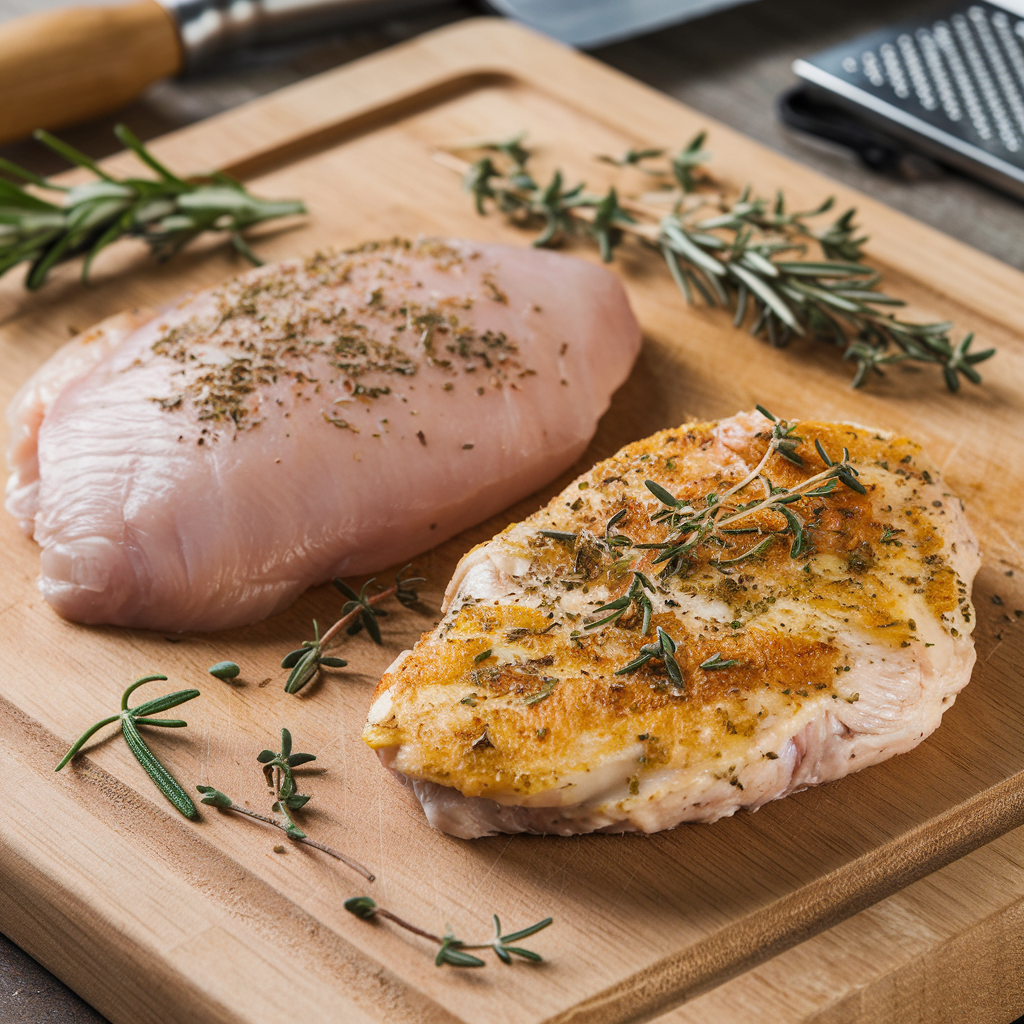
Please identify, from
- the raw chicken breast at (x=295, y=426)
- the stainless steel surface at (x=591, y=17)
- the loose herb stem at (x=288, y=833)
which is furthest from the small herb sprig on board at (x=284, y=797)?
the stainless steel surface at (x=591, y=17)

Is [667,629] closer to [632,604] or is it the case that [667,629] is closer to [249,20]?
[632,604]

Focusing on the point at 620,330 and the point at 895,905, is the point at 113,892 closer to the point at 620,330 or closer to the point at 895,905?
the point at 895,905

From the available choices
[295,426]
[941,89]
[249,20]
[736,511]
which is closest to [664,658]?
[736,511]

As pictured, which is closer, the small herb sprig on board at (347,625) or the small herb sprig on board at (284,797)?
the small herb sprig on board at (284,797)

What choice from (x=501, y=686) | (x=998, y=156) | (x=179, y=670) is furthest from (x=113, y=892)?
(x=998, y=156)

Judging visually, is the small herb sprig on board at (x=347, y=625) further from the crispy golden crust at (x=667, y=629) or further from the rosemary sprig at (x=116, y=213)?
the rosemary sprig at (x=116, y=213)
